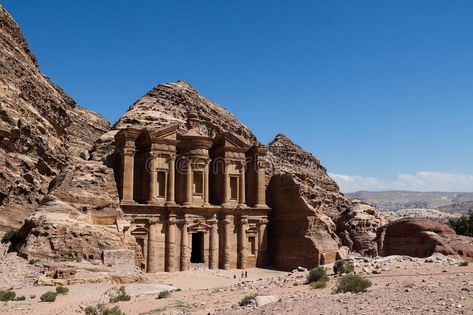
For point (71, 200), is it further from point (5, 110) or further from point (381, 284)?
point (381, 284)

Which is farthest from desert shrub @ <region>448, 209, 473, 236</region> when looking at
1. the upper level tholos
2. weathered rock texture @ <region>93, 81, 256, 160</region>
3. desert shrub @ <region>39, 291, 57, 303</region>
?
desert shrub @ <region>39, 291, 57, 303</region>

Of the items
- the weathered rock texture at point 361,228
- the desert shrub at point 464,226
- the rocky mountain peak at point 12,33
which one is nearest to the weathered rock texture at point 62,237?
the rocky mountain peak at point 12,33

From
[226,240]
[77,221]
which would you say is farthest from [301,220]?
[77,221]

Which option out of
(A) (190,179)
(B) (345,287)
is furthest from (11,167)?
(B) (345,287)

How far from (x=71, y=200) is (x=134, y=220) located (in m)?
7.28

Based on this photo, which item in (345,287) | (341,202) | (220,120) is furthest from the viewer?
(220,120)

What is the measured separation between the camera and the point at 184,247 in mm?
33875

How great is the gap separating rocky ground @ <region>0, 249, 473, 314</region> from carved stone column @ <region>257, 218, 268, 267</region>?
58.0 feet

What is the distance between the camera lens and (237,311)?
11.9 meters

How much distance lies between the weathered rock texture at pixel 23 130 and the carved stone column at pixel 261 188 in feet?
55.4

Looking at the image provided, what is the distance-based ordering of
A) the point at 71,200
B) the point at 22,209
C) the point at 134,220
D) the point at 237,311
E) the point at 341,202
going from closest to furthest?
the point at 237,311 < the point at 71,200 < the point at 22,209 < the point at 134,220 < the point at 341,202

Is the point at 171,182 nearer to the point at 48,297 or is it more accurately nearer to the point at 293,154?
the point at 48,297

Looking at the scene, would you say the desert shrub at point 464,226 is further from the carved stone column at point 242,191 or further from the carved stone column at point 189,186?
the carved stone column at point 189,186

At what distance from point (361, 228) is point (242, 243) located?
1046 cm
